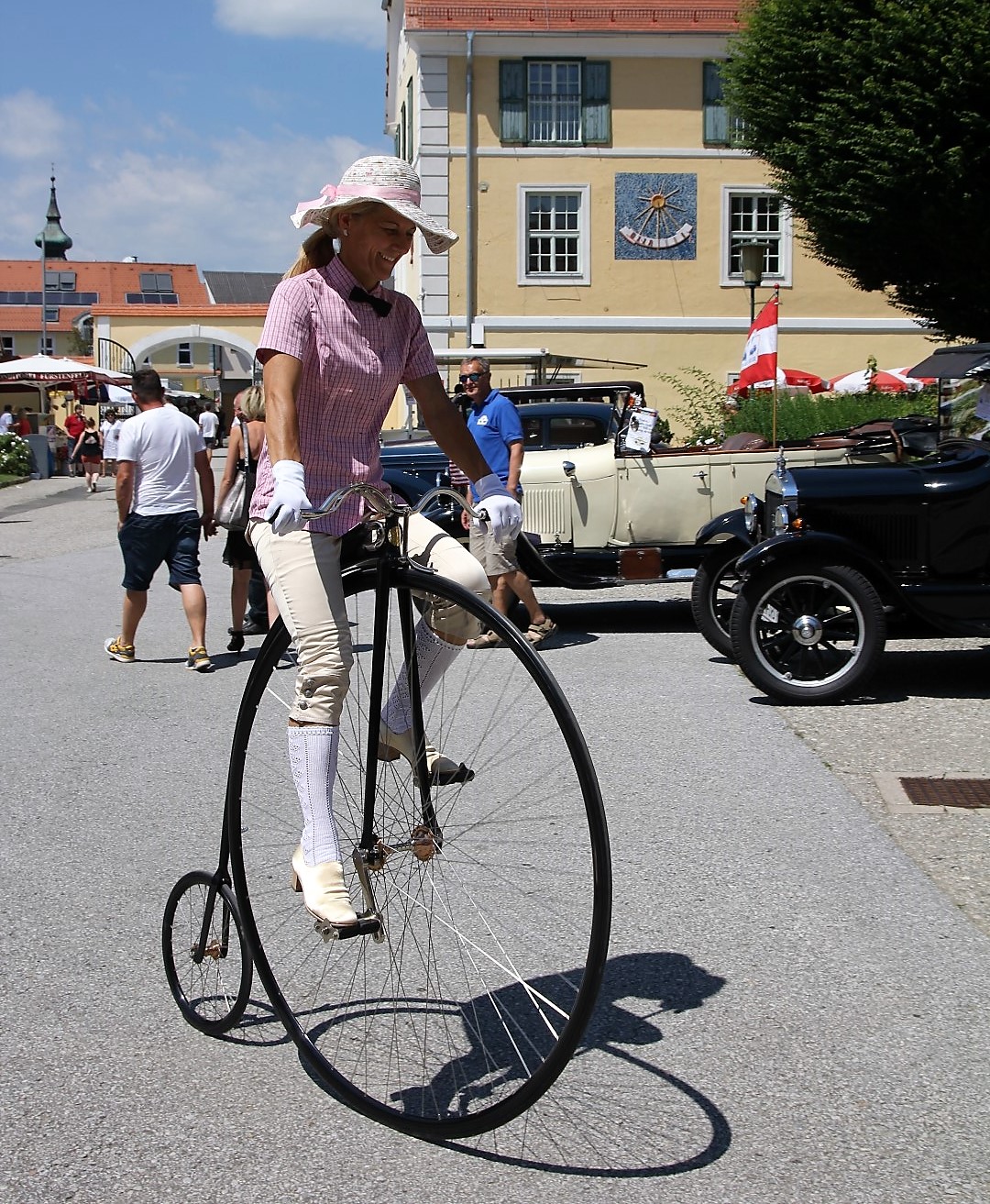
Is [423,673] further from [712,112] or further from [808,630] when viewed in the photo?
[712,112]

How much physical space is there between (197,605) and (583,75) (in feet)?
97.6

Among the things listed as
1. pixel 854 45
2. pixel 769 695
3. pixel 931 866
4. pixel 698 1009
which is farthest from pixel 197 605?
pixel 854 45

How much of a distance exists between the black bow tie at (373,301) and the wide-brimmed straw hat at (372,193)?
0.20 metres

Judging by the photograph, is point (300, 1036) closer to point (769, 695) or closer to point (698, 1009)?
point (698, 1009)

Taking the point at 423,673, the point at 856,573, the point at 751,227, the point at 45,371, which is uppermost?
the point at 751,227

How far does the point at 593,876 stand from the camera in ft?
10.2

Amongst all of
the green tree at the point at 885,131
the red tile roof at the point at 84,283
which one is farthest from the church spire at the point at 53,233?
the green tree at the point at 885,131

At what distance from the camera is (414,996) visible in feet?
13.5

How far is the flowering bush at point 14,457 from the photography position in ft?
122

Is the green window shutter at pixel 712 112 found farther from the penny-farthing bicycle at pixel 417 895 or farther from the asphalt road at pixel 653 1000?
the penny-farthing bicycle at pixel 417 895

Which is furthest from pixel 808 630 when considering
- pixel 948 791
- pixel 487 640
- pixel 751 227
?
pixel 751 227

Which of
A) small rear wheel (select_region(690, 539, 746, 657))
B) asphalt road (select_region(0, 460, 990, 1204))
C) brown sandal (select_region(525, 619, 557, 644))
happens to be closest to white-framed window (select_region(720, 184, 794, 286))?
brown sandal (select_region(525, 619, 557, 644))

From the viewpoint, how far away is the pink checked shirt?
12.2 feet

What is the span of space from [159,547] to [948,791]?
6.07 metres
